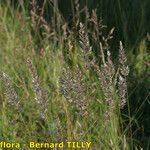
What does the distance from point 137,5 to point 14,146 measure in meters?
1.64

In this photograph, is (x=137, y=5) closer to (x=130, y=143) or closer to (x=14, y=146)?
(x=130, y=143)

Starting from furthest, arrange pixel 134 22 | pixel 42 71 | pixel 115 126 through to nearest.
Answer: pixel 134 22, pixel 42 71, pixel 115 126

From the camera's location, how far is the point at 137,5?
3285mm

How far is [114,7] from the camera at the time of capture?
10.7 feet

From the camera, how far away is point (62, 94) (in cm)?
192

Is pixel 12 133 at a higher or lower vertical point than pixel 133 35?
lower

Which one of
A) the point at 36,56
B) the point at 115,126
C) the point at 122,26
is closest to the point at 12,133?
the point at 115,126

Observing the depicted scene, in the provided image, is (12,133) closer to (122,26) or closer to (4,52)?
(4,52)

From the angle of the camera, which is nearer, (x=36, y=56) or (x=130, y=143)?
(x=130, y=143)

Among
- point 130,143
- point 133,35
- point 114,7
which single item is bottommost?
point 130,143

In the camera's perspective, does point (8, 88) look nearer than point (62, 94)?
Yes

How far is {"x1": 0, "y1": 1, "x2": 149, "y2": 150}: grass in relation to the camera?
180cm

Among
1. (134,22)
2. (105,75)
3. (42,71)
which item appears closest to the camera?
(105,75)

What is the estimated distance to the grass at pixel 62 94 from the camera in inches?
71.0
